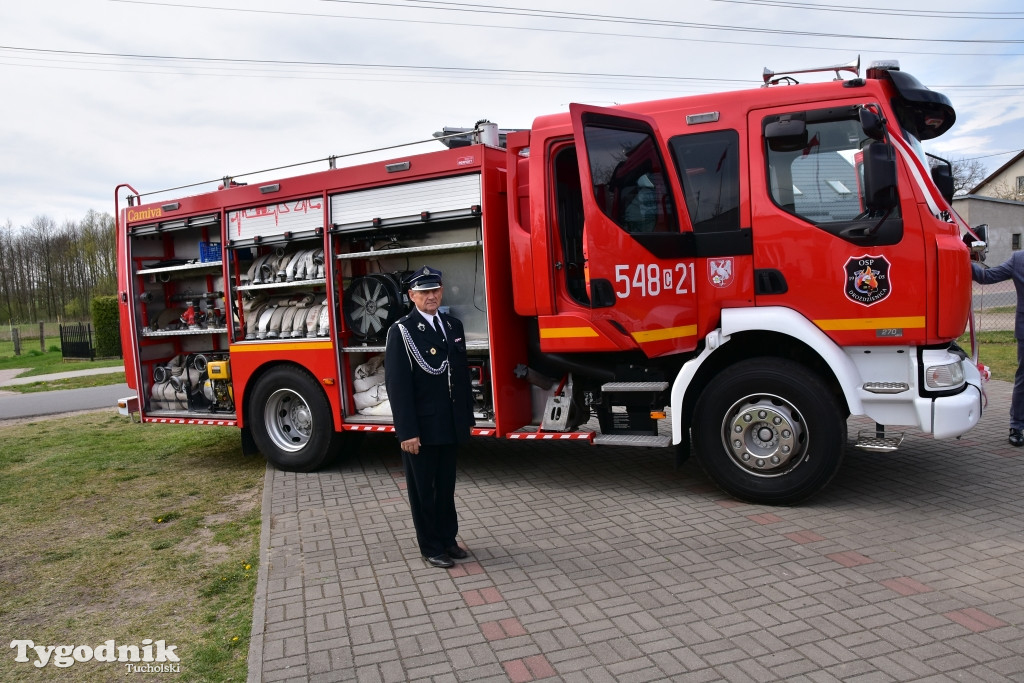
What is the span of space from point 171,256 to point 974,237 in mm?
8051

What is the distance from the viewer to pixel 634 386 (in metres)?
5.79

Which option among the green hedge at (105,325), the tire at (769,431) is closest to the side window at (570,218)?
the tire at (769,431)

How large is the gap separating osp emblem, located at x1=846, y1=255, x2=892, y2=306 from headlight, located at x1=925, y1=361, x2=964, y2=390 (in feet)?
1.94

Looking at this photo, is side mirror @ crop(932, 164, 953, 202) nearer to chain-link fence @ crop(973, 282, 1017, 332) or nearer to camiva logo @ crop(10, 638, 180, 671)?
camiva logo @ crop(10, 638, 180, 671)

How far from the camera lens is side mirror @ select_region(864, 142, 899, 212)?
4.74 meters

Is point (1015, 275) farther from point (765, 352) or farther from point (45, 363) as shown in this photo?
point (45, 363)

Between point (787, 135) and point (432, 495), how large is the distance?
3.47 metres

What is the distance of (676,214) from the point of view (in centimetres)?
555

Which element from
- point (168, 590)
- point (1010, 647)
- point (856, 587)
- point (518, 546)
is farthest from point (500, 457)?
point (1010, 647)

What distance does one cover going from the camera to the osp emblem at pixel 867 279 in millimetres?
4992

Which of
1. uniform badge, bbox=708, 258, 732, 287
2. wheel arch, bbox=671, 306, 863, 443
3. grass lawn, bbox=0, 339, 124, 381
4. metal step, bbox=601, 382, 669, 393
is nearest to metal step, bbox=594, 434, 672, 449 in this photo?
wheel arch, bbox=671, 306, 863, 443

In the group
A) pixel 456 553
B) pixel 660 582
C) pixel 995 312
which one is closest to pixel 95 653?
pixel 456 553

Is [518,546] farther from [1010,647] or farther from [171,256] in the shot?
[171,256]

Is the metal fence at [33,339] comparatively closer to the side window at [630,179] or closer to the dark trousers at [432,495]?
the dark trousers at [432,495]
